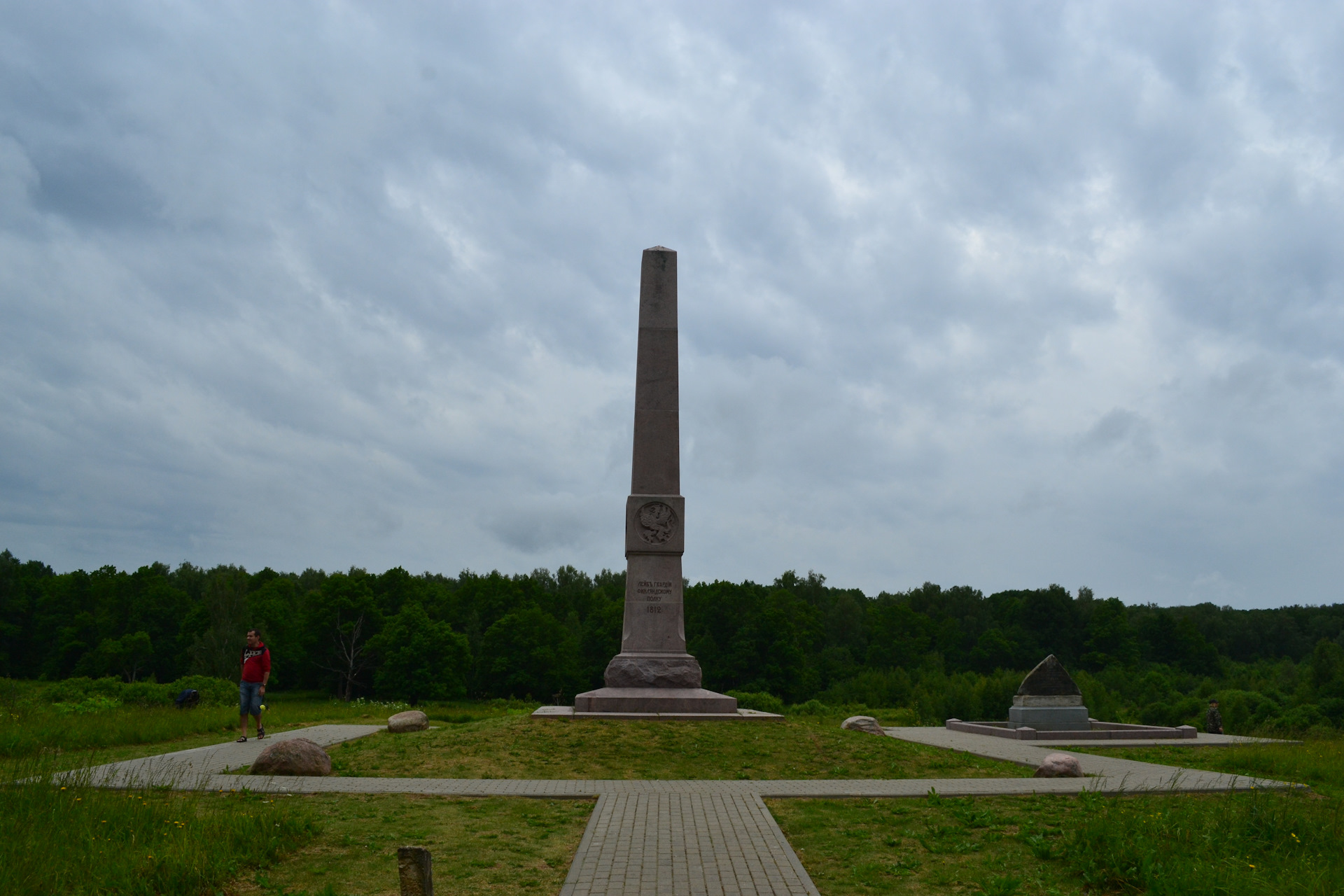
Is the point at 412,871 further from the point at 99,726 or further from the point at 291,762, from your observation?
the point at 99,726

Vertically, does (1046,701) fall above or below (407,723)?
above

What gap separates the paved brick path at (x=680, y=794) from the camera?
242 inches

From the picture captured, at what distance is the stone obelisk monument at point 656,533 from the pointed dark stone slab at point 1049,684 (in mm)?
7123

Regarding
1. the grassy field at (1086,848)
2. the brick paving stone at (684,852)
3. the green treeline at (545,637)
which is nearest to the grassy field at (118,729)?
the brick paving stone at (684,852)

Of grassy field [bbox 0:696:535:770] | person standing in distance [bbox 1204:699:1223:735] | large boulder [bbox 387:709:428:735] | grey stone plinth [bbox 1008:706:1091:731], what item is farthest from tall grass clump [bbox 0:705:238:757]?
person standing in distance [bbox 1204:699:1223:735]

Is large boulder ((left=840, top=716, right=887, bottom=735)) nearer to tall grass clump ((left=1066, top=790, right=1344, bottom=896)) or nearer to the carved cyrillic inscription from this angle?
the carved cyrillic inscription

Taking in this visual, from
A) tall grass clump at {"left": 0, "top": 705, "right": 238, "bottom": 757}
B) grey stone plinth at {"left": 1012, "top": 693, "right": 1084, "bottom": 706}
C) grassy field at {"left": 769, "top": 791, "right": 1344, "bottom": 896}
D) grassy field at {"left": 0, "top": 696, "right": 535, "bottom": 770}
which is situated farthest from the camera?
grey stone plinth at {"left": 1012, "top": 693, "right": 1084, "bottom": 706}

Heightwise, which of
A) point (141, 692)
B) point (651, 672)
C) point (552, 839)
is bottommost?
point (552, 839)

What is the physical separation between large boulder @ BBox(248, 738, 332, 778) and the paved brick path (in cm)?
25

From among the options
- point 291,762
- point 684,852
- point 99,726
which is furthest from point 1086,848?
point 99,726

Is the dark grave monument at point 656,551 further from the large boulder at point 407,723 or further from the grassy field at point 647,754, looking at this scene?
the large boulder at point 407,723

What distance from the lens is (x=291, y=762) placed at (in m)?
10.7

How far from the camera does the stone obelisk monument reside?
16.4 meters

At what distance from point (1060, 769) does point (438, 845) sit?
7.88m
